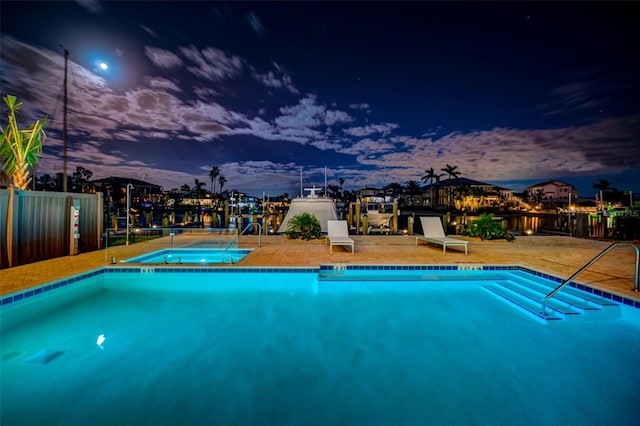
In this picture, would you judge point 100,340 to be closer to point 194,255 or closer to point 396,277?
point 194,255

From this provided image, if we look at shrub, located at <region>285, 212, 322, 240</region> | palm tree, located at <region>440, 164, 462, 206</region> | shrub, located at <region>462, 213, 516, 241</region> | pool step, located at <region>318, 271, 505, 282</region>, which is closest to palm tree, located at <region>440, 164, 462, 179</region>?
palm tree, located at <region>440, 164, 462, 206</region>

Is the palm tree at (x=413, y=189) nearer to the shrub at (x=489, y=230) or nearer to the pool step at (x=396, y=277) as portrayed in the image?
the shrub at (x=489, y=230)

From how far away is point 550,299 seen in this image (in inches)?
178

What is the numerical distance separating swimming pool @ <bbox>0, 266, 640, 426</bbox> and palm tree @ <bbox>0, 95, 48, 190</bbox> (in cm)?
358

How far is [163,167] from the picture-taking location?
1242 inches

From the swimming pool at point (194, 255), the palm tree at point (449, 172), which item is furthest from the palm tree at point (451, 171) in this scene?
the swimming pool at point (194, 255)

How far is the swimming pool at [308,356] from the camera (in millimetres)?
2469

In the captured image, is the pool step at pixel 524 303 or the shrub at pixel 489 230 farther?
the shrub at pixel 489 230

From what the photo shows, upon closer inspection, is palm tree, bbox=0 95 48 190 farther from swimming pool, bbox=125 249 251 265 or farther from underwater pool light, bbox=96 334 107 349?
underwater pool light, bbox=96 334 107 349

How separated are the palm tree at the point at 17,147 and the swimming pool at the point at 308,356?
358cm

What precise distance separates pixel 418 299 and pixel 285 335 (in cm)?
277

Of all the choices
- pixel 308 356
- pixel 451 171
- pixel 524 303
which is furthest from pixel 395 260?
pixel 451 171

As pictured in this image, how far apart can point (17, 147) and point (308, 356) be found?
29.0 ft

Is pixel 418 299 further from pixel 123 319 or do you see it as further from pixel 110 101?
pixel 110 101
